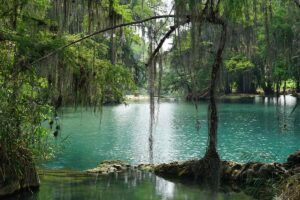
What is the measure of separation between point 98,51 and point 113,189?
3781 millimetres

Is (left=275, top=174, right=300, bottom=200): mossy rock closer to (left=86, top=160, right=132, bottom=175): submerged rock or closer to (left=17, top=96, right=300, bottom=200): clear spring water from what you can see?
(left=17, top=96, right=300, bottom=200): clear spring water

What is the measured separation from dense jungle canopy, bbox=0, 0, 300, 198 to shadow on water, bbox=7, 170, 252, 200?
80 centimetres

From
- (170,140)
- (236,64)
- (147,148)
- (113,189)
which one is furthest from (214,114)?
(236,64)

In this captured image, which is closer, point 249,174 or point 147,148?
point 249,174

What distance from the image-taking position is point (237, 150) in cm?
1828

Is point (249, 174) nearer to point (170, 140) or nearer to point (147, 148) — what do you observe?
point (147, 148)

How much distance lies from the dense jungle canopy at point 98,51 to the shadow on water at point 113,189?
A: 803 mm

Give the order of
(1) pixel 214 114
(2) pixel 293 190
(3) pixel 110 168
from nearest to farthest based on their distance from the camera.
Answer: (2) pixel 293 190
(1) pixel 214 114
(3) pixel 110 168

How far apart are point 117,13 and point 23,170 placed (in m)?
4.48

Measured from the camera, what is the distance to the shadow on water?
9156 mm

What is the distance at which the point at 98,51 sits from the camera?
37.6ft

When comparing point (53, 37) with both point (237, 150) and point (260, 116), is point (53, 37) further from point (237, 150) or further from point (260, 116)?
point (260, 116)

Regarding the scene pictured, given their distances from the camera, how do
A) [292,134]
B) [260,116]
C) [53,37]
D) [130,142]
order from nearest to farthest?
[53,37]
[130,142]
[292,134]
[260,116]

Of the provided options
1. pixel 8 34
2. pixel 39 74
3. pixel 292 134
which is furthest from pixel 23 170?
pixel 292 134
